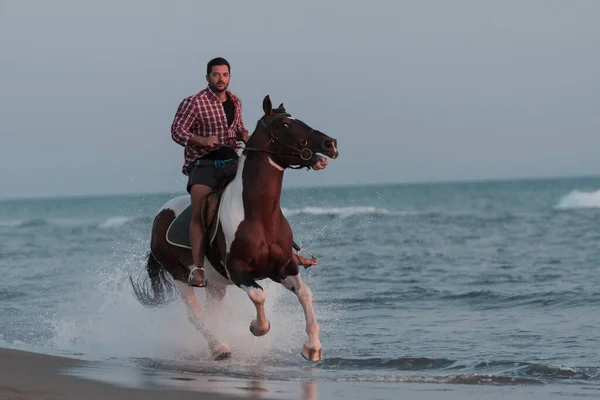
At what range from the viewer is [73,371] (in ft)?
23.4

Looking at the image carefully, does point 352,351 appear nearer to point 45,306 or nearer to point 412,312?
point 412,312

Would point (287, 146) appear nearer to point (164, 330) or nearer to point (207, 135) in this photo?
point (207, 135)

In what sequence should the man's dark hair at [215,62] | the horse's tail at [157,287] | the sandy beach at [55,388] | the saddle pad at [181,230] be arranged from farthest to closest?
the horse's tail at [157,287] → the saddle pad at [181,230] → the man's dark hair at [215,62] → the sandy beach at [55,388]

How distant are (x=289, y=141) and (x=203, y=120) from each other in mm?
1367

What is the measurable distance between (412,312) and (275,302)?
→ 6.84 ft

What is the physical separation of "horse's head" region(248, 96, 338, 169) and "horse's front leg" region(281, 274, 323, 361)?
3.19 feet

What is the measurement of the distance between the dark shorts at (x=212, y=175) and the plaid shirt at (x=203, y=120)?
171 millimetres

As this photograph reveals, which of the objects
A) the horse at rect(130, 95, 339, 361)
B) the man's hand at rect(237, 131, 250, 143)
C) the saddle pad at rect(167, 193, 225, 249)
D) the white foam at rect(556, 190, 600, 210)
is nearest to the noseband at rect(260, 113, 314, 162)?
the horse at rect(130, 95, 339, 361)

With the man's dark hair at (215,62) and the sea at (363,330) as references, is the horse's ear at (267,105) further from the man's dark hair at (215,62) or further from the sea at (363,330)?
the sea at (363,330)

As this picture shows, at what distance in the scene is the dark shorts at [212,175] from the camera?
28.7ft

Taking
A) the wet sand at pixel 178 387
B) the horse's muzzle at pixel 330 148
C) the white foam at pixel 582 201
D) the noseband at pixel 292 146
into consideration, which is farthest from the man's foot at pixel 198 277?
the white foam at pixel 582 201

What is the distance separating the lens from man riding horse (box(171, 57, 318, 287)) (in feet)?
27.9

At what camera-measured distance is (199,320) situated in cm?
939

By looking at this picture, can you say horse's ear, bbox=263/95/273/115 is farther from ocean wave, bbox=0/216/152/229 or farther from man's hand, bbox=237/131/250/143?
ocean wave, bbox=0/216/152/229
